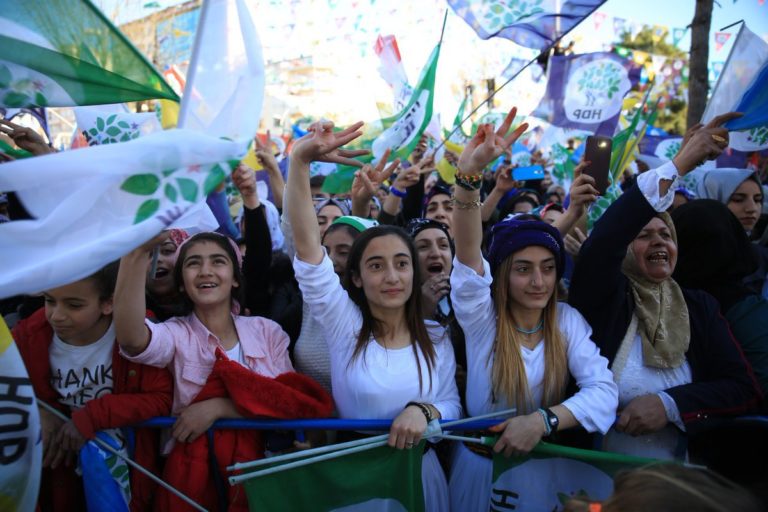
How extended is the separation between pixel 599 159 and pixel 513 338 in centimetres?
129

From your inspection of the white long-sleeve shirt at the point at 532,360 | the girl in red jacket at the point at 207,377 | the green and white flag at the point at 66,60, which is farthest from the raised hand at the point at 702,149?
the green and white flag at the point at 66,60

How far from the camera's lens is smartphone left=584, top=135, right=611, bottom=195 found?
3.09 m

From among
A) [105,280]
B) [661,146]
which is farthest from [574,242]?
[661,146]

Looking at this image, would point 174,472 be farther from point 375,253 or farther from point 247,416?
point 375,253

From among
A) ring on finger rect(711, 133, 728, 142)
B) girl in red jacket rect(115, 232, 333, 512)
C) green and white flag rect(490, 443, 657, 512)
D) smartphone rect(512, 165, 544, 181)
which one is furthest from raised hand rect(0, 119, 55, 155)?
smartphone rect(512, 165, 544, 181)

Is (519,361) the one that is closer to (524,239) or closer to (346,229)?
(524,239)

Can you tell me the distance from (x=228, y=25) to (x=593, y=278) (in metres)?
1.82

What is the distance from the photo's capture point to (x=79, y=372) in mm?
2334

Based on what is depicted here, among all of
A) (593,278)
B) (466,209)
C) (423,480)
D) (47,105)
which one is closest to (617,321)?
(593,278)

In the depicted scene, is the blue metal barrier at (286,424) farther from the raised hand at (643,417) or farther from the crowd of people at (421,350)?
the raised hand at (643,417)

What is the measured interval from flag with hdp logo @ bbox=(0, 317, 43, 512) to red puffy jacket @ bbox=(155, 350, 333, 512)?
2.23 feet

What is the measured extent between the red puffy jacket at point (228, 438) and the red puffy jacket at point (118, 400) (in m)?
0.12

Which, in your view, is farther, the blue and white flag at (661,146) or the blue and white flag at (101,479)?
the blue and white flag at (661,146)

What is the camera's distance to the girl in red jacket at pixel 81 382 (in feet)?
7.30
